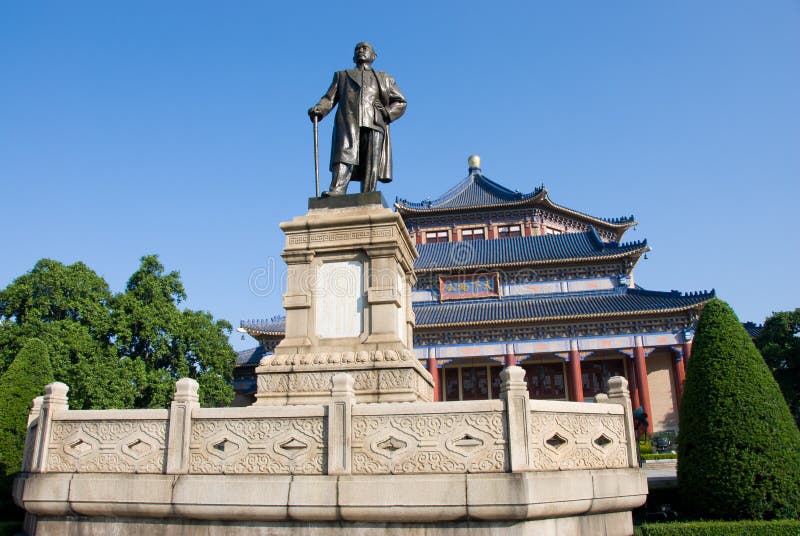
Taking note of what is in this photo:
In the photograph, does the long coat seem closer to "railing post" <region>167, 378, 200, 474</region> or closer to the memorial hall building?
"railing post" <region>167, 378, 200, 474</region>

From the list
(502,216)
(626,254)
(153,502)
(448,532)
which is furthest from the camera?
(502,216)

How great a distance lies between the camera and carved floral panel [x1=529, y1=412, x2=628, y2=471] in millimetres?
6457

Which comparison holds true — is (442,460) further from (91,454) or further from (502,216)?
(502,216)

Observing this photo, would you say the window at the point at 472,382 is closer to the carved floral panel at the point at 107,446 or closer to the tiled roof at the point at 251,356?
the tiled roof at the point at 251,356

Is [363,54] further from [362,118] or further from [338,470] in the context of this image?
[338,470]

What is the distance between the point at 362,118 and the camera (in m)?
9.73

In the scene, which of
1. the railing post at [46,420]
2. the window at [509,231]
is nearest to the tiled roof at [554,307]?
the window at [509,231]

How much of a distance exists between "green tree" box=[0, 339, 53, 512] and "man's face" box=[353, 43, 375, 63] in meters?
9.90

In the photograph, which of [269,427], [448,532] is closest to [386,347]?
[269,427]

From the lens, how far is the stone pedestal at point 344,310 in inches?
310

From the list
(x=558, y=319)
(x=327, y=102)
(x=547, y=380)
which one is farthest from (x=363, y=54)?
(x=547, y=380)

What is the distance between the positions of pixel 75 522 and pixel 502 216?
1662 inches

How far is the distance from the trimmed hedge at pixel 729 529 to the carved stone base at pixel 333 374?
3.55 m

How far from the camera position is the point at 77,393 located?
74.0 ft
